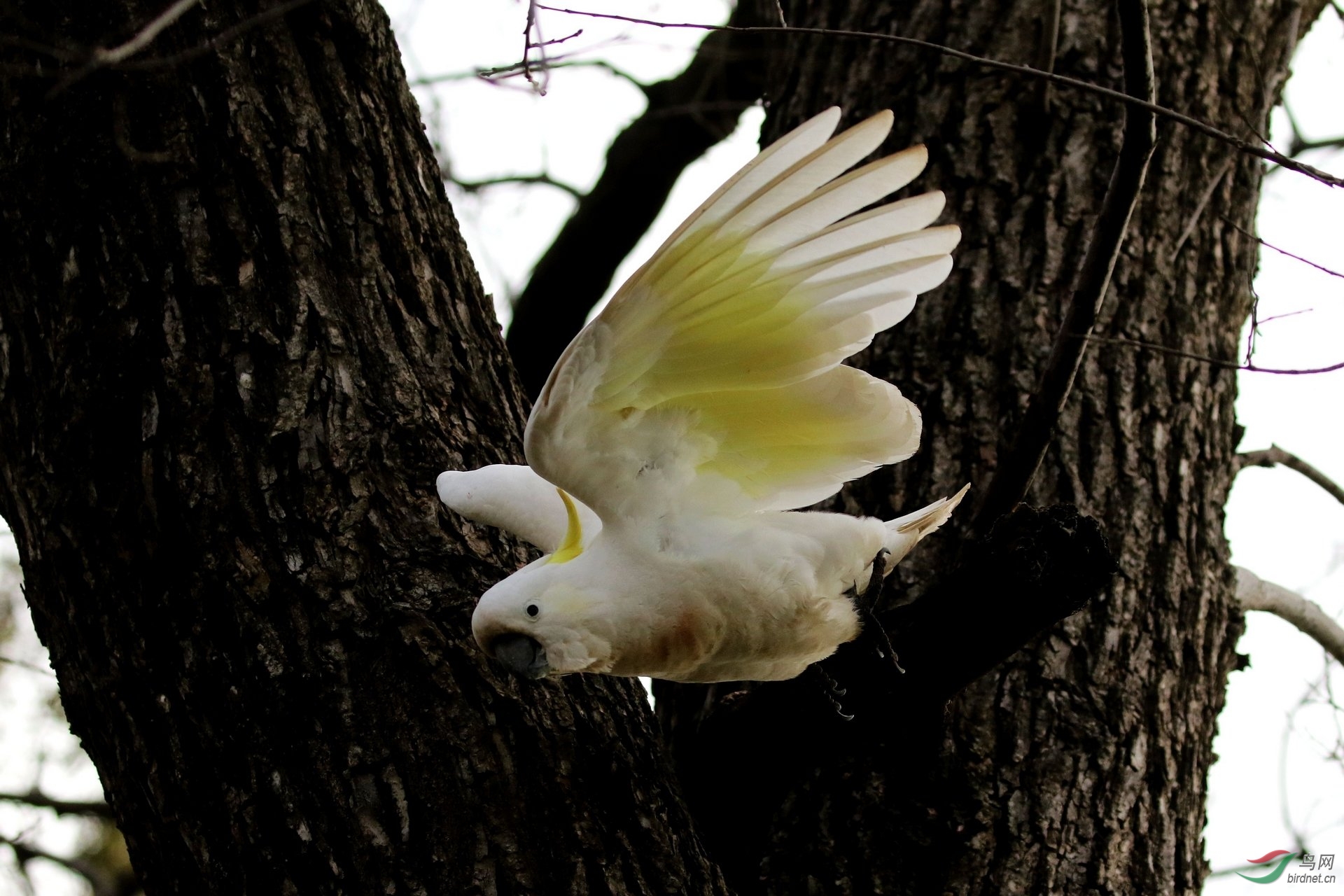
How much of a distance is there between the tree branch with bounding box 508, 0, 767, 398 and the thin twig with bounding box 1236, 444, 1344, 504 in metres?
1.52

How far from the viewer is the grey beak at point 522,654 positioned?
4.61ft

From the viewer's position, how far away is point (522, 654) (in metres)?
1.42

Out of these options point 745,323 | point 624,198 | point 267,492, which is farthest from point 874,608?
point 624,198

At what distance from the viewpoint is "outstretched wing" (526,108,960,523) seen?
133 centimetres

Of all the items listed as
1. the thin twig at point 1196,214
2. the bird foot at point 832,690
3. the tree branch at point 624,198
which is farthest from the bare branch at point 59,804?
the thin twig at point 1196,214

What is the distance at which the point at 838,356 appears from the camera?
4.76 feet

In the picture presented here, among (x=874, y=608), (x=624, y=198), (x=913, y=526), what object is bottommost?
(x=874, y=608)

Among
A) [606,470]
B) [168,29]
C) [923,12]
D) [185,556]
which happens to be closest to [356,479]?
[185,556]

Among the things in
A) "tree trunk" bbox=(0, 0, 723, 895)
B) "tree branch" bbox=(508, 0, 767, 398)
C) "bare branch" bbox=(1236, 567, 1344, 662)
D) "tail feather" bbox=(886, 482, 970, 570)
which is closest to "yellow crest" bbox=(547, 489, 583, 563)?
"tree trunk" bbox=(0, 0, 723, 895)

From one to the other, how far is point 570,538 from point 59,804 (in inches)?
85.2

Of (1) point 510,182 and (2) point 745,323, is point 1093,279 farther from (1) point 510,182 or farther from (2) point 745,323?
(1) point 510,182

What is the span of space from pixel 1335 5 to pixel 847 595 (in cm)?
204

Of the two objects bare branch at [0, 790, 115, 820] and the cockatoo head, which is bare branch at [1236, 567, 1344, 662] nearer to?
the cockatoo head

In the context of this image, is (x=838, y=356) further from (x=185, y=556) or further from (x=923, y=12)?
(x=923, y=12)
